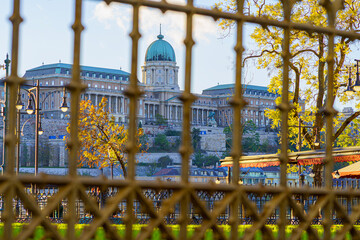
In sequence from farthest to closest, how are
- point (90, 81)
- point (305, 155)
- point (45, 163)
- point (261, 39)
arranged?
point (90, 81)
point (45, 163)
point (261, 39)
point (305, 155)

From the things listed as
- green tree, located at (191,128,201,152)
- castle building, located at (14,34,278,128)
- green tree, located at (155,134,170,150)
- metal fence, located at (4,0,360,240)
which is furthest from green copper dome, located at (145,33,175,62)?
metal fence, located at (4,0,360,240)

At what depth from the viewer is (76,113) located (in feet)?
10.2

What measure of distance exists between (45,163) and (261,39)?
76.3 metres

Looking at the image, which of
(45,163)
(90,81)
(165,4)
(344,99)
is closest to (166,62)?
(90,81)

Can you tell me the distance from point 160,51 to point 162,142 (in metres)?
20.1

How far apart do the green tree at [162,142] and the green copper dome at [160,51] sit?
18127 millimetres

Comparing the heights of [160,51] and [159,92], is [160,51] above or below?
above

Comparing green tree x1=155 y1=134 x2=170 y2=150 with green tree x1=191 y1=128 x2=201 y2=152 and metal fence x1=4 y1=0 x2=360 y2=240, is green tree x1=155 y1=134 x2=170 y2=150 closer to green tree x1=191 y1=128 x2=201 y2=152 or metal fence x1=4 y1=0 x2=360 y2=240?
green tree x1=191 y1=128 x2=201 y2=152

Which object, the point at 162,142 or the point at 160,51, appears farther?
the point at 160,51

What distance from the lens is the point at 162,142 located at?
342 ft

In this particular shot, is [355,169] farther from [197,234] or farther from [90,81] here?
[90,81]

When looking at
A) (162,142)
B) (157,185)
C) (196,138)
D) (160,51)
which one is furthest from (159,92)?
(157,185)

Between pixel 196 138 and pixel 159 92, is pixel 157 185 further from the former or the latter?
pixel 159 92

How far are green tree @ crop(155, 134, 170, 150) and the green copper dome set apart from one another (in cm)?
1813
